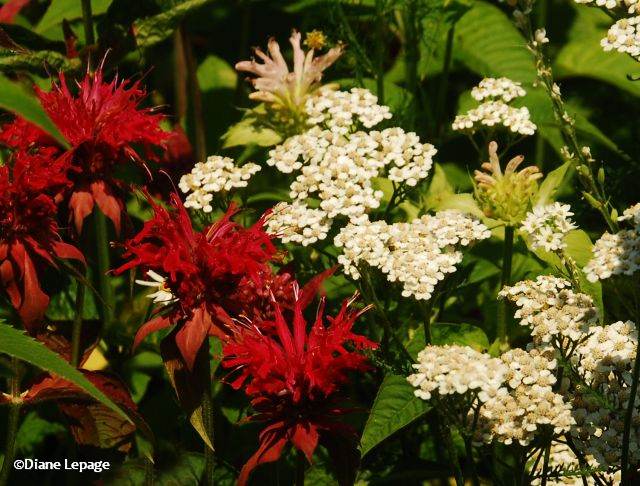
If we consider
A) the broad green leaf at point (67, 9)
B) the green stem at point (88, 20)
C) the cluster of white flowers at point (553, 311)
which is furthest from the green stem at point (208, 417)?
the broad green leaf at point (67, 9)

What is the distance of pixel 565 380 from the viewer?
1311mm

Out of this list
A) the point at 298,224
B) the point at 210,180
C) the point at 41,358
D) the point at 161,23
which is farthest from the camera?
the point at 161,23

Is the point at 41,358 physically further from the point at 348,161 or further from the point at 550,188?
the point at 550,188

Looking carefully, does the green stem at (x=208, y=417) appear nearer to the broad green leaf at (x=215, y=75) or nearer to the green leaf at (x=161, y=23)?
the green leaf at (x=161, y=23)

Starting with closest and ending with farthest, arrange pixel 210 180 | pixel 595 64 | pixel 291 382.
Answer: pixel 291 382 < pixel 210 180 < pixel 595 64

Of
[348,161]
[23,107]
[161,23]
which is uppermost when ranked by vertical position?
[161,23]

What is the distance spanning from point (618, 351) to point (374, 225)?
366 mm

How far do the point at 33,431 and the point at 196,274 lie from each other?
28.4 inches

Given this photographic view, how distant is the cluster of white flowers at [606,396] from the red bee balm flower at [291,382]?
274 mm

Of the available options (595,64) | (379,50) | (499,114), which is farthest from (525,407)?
(595,64)

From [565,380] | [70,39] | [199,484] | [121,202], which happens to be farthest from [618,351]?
[70,39]

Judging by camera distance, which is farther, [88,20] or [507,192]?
[88,20]

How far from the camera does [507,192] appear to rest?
1530mm

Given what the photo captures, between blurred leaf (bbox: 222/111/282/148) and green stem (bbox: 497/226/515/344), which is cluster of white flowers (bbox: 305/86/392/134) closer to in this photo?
blurred leaf (bbox: 222/111/282/148)
